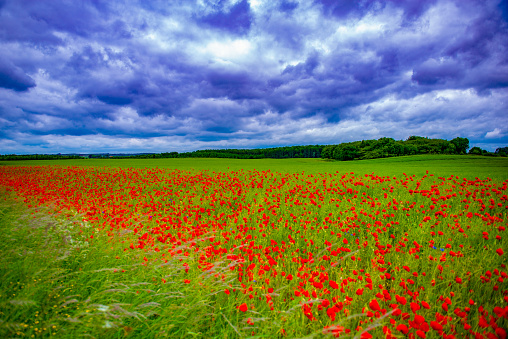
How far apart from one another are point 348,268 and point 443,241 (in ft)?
7.37

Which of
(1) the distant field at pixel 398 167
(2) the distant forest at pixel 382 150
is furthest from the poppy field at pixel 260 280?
(2) the distant forest at pixel 382 150

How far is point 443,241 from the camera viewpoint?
4.48 metres

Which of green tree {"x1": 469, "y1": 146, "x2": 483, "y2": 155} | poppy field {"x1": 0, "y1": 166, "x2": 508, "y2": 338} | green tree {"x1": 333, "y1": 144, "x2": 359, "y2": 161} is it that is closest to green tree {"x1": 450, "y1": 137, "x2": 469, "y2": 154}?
green tree {"x1": 469, "y1": 146, "x2": 483, "y2": 155}

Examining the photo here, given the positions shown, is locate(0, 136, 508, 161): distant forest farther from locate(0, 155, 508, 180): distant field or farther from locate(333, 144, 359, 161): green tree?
locate(0, 155, 508, 180): distant field

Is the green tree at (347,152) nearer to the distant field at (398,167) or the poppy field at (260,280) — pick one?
the distant field at (398,167)

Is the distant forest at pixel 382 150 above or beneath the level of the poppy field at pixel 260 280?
above

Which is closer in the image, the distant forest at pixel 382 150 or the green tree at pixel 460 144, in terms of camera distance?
the distant forest at pixel 382 150

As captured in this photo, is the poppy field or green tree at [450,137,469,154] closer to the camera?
the poppy field

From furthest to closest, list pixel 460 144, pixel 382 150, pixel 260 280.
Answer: pixel 460 144, pixel 382 150, pixel 260 280

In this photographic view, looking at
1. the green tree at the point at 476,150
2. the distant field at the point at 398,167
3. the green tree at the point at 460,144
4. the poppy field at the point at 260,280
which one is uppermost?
the green tree at the point at 460,144

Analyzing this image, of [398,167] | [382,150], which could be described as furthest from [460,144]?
[398,167]

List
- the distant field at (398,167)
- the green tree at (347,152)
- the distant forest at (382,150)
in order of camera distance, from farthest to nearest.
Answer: the green tree at (347,152)
the distant forest at (382,150)
the distant field at (398,167)

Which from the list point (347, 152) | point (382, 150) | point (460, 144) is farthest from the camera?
point (460, 144)

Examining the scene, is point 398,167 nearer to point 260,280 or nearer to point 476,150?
point 260,280
